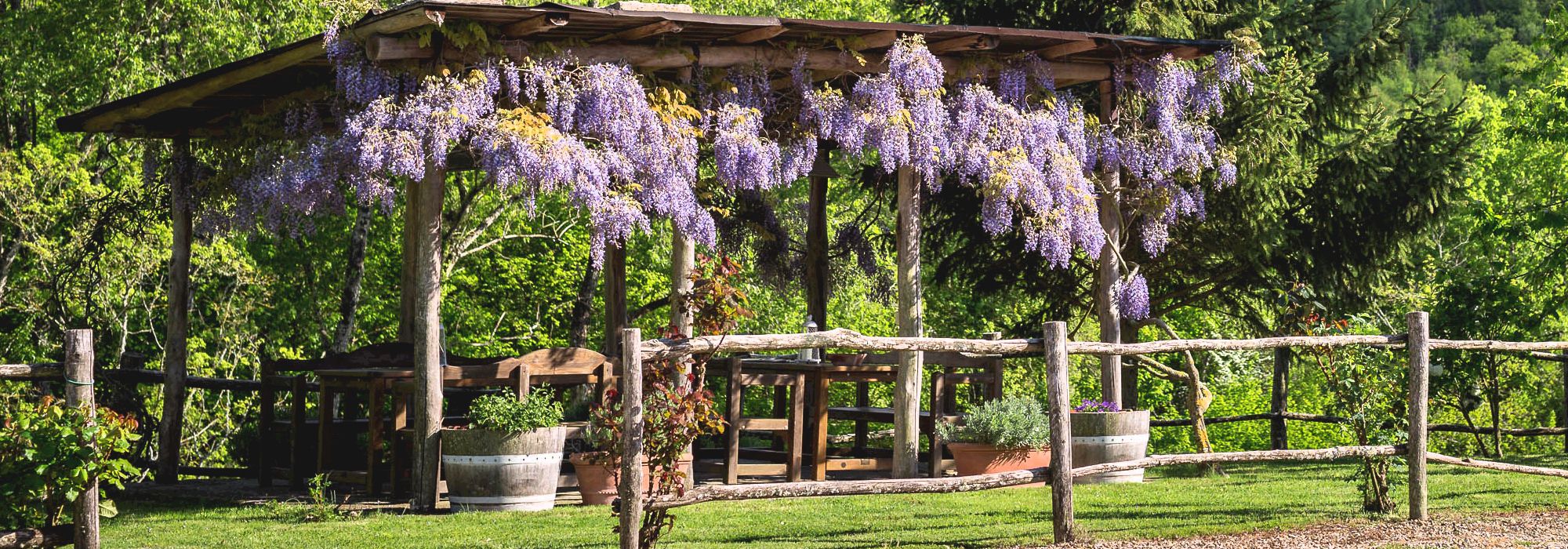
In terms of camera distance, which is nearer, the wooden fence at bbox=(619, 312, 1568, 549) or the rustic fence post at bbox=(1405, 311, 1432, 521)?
the wooden fence at bbox=(619, 312, 1568, 549)

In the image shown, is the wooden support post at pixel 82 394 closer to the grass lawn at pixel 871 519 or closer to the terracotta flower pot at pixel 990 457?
the grass lawn at pixel 871 519

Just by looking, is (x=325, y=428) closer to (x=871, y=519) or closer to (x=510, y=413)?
(x=510, y=413)

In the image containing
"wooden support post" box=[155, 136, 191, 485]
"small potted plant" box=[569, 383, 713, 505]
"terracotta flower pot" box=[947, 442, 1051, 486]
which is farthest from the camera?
"wooden support post" box=[155, 136, 191, 485]

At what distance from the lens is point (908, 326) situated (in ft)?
35.4

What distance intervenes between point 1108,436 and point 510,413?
410 centimetres

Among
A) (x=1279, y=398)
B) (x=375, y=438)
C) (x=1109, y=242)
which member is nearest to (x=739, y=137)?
(x=375, y=438)

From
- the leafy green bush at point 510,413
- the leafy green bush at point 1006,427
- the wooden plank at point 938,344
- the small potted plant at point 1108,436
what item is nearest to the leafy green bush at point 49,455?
the wooden plank at point 938,344

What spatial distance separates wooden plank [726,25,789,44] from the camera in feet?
31.1

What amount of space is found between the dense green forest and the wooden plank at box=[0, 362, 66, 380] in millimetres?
3629

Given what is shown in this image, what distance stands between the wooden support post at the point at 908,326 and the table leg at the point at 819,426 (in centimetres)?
51

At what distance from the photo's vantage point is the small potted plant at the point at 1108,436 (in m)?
10.3

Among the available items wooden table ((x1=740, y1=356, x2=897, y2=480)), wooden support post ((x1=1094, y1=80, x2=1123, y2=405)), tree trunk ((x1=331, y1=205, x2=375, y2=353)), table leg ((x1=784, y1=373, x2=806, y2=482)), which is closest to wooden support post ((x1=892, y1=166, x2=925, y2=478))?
wooden table ((x1=740, y1=356, x2=897, y2=480))

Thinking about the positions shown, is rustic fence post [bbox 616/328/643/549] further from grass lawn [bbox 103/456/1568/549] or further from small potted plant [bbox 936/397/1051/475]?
small potted plant [bbox 936/397/1051/475]

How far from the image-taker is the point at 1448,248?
30.6 m
